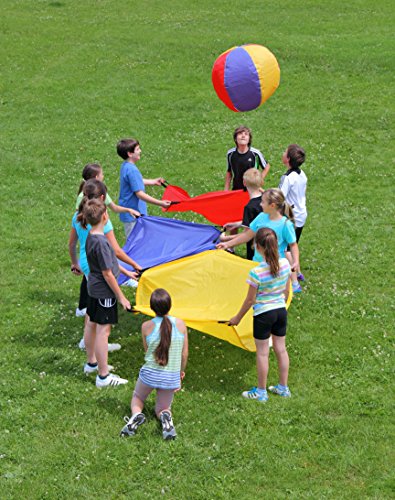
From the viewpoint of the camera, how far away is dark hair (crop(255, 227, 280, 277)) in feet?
25.7

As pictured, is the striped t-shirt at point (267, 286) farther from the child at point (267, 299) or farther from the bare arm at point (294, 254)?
the bare arm at point (294, 254)

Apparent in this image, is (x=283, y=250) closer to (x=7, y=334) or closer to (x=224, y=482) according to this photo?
(x=224, y=482)

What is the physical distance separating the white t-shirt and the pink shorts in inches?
168

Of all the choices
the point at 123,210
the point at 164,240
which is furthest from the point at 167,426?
the point at 123,210

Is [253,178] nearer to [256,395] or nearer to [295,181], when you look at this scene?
[295,181]

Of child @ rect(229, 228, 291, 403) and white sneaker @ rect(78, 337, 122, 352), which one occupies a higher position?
child @ rect(229, 228, 291, 403)

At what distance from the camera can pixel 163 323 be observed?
7.60 metres

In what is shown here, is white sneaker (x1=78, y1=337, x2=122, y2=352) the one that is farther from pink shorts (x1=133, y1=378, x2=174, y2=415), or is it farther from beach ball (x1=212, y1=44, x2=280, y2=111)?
beach ball (x1=212, y1=44, x2=280, y2=111)

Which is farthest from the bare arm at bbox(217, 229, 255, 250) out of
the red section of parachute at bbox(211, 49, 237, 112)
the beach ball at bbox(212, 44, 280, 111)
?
the red section of parachute at bbox(211, 49, 237, 112)

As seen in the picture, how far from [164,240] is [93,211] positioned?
249cm

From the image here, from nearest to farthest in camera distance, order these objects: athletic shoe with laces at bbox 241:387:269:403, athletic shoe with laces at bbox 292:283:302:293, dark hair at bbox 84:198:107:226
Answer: dark hair at bbox 84:198:107:226
athletic shoe with laces at bbox 241:387:269:403
athletic shoe with laces at bbox 292:283:302:293

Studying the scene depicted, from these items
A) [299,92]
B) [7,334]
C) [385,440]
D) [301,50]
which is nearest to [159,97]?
[299,92]

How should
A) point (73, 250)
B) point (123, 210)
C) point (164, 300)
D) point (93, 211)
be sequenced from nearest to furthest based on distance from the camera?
point (164, 300) → point (93, 211) → point (73, 250) → point (123, 210)

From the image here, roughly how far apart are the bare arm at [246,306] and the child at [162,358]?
812mm
